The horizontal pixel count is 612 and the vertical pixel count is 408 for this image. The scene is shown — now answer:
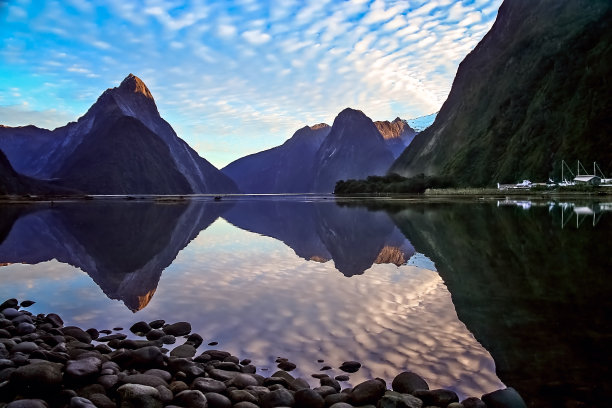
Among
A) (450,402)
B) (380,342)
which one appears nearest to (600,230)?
(380,342)

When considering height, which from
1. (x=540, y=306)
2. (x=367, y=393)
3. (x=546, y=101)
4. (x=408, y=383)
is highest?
(x=546, y=101)

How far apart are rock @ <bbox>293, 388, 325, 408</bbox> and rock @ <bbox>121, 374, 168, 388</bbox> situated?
2.48 metres

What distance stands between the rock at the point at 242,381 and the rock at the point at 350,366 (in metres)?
1.93

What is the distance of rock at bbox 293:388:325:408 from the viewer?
299 inches

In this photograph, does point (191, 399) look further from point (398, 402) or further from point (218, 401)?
point (398, 402)

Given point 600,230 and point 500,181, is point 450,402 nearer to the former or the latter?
point 600,230

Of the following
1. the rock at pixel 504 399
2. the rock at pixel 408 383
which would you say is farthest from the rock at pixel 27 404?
the rock at pixel 504 399

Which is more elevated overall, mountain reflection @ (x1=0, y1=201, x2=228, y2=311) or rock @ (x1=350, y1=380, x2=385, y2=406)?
mountain reflection @ (x1=0, y1=201, x2=228, y2=311)

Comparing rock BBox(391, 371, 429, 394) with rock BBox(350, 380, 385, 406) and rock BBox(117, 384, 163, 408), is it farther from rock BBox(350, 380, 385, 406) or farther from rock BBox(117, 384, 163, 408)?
rock BBox(117, 384, 163, 408)

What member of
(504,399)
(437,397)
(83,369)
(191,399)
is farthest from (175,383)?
(504,399)

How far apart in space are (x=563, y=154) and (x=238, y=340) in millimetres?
150864

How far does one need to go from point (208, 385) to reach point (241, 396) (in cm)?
73

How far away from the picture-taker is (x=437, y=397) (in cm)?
782

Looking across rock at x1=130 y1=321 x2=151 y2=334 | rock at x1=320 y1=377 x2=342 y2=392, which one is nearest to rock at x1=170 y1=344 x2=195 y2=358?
rock at x1=130 y1=321 x2=151 y2=334
